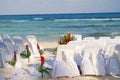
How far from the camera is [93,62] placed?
9.75 meters

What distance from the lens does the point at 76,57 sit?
1063 centimetres

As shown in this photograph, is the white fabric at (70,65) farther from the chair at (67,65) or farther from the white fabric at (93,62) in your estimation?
the white fabric at (93,62)

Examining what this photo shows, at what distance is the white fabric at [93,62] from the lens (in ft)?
31.8

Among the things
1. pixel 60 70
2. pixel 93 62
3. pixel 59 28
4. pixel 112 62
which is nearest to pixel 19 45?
pixel 60 70

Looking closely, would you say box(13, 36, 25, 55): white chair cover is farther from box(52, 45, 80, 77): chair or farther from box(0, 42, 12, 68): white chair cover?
box(52, 45, 80, 77): chair

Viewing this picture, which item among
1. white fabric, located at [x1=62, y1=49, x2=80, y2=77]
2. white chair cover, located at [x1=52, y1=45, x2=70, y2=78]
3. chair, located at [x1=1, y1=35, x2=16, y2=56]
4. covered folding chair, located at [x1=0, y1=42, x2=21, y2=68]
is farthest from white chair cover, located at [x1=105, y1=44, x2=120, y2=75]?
chair, located at [x1=1, y1=35, x2=16, y2=56]

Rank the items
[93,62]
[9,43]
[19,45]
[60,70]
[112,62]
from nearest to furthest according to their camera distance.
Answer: [60,70] → [93,62] → [112,62] → [9,43] → [19,45]

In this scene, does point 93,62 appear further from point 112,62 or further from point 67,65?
point 67,65

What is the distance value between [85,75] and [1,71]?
2825mm

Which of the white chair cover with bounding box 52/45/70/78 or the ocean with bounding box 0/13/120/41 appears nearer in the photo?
the white chair cover with bounding box 52/45/70/78

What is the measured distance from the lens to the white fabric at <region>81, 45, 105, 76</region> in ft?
31.8

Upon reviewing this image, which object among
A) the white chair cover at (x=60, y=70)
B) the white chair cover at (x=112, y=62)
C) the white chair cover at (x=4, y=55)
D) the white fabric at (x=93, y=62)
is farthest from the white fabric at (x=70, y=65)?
the white chair cover at (x=4, y=55)

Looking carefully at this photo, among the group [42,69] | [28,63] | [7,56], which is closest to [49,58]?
[28,63]

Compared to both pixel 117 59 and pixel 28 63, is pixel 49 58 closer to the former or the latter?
pixel 28 63
